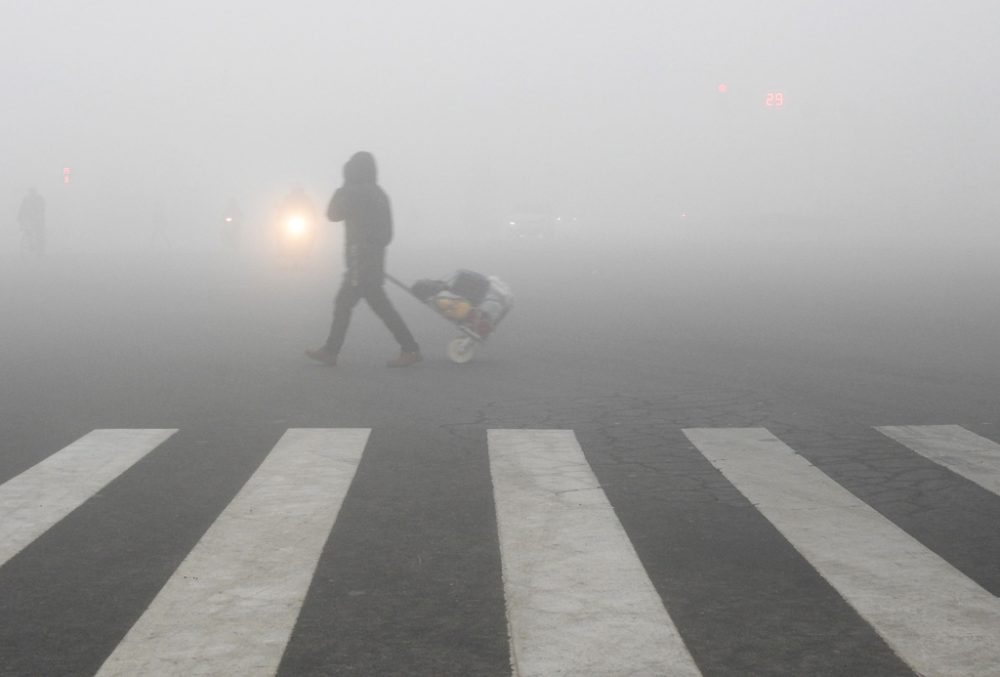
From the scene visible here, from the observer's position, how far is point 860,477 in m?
7.22

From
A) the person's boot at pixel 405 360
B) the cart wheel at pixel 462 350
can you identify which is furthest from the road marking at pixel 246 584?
the cart wheel at pixel 462 350

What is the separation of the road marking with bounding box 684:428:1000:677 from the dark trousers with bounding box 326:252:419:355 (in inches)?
207

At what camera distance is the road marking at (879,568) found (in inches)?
172

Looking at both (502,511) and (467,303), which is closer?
(502,511)

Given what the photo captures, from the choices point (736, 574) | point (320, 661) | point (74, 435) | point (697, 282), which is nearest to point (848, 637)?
point (736, 574)

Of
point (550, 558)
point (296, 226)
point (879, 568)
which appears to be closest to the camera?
point (879, 568)

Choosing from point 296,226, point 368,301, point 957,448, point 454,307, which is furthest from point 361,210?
point 296,226

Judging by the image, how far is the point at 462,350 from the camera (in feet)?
42.1

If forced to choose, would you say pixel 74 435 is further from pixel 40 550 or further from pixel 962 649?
pixel 962 649

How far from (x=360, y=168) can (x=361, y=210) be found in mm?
407

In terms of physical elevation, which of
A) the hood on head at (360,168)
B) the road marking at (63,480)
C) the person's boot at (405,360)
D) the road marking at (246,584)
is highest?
the hood on head at (360,168)

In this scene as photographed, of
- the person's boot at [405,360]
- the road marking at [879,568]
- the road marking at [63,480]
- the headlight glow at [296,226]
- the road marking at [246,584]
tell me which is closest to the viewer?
the road marking at [246,584]

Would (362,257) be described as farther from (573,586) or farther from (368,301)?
(573,586)

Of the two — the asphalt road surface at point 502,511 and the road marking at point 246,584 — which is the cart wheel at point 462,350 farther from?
the road marking at point 246,584
